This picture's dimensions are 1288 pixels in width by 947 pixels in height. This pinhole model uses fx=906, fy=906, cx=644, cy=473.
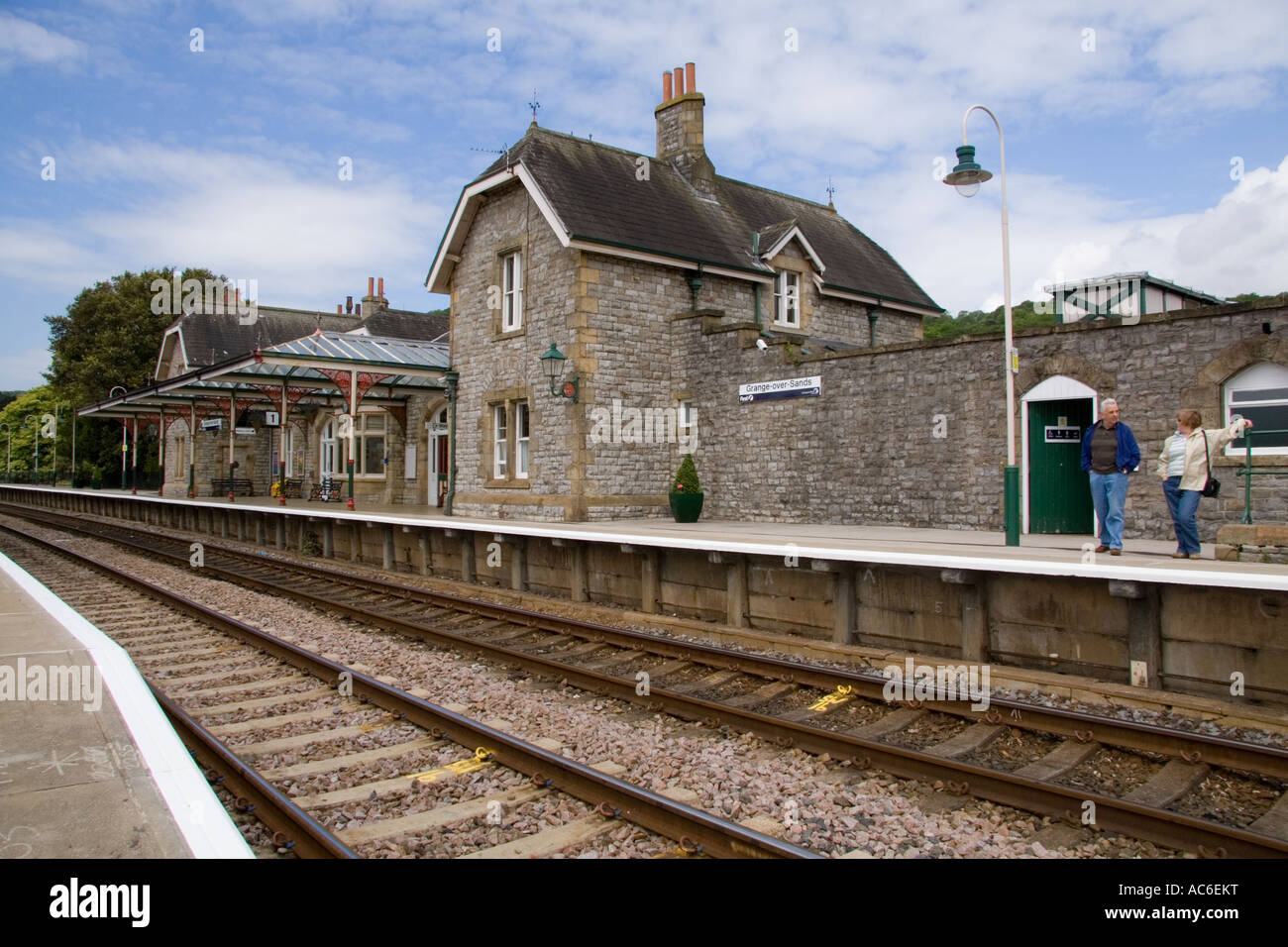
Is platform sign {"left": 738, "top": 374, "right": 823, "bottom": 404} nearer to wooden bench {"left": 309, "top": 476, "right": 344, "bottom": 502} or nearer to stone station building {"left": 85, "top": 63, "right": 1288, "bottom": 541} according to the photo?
stone station building {"left": 85, "top": 63, "right": 1288, "bottom": 541}

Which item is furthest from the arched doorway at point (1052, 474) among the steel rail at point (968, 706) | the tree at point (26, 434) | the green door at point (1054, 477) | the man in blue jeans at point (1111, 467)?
the tree at point (26, 434)

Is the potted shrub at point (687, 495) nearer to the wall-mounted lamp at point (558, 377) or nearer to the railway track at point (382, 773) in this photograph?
the wall-mounted lamp at point (558, 377)

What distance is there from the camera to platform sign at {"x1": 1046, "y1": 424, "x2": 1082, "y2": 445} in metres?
14.0

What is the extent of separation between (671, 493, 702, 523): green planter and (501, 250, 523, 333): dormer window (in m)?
5.76

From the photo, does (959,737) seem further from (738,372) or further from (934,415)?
(738,372)

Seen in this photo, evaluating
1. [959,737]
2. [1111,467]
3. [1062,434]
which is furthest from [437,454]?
[959,737]

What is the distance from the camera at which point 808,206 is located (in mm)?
29562

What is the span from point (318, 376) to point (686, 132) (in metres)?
12.7

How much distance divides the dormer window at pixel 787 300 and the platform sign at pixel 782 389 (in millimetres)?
4920

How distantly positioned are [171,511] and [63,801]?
1280 inches

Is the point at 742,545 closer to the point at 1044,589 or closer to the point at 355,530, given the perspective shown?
the point at 1044,589

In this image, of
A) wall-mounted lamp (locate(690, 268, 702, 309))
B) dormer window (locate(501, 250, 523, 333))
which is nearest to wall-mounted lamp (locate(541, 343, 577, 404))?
dormer window (locate(501, 250, 523, 333))

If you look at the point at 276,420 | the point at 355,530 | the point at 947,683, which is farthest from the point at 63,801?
the point at 276,420

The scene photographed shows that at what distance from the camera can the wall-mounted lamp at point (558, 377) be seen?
1833 cm
